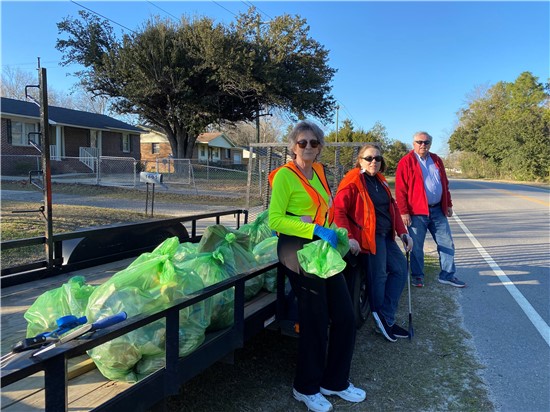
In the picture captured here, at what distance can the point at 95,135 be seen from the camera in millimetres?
32312

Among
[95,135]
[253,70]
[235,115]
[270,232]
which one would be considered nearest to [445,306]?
[270,232]

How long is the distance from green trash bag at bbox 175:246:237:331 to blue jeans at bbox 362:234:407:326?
156 centimetres

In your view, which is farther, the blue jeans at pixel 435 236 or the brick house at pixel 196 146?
the brick house at pixel 196 146

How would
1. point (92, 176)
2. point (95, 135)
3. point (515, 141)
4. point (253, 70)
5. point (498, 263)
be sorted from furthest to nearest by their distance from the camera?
point (515, 141), point (95, 135), point (92, 176), point (253, 70), point (498, 263)

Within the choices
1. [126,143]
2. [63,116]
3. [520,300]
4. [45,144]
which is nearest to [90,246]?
[45,144]

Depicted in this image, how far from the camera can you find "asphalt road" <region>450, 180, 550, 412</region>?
327 cm

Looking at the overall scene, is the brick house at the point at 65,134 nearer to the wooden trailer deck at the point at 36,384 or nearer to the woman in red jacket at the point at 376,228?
the wooden trailer deck at the point at 36,384

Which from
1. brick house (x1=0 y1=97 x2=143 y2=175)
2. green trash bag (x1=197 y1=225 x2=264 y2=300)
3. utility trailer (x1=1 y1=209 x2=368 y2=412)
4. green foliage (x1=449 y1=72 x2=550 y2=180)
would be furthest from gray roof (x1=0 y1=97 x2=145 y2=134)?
green foliage (x1=449 y1=72 x2=550 y2=180)

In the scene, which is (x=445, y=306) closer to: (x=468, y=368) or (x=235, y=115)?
(x=468, y=368)

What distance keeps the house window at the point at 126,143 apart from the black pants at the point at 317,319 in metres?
36.3

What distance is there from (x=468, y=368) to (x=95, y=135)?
111 ft

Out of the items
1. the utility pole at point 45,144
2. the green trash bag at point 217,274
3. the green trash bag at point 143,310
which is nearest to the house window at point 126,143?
the utility pole at point 45,144

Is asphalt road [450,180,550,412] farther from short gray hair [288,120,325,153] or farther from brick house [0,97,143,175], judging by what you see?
brick house [0,97,143,175]

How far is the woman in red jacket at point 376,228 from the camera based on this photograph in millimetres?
3723
